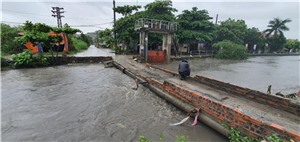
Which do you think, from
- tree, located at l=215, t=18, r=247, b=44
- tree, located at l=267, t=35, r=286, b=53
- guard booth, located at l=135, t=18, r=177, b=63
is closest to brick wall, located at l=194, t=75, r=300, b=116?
guard booth, located at l=135, t=18, r=177, b=63

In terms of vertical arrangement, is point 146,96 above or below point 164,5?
below

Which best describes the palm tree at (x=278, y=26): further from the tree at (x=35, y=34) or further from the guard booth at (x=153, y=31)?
the tree at (x=35, y=34)

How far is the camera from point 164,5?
2141 cm

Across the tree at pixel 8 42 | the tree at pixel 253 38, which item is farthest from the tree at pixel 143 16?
the tree at pixel 253 38

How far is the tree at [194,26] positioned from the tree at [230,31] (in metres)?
4.61

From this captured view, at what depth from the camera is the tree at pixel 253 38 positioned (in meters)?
35.5

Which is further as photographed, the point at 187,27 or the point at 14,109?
the point at 187,27

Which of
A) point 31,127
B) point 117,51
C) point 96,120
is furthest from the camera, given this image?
point 117,51

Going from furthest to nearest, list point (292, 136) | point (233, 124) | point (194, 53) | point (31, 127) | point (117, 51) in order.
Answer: point (194, 53), point (117, 51), point (31, 127), point (233, 124), point (292, 136)

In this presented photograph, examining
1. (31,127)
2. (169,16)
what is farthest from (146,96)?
(169,16)

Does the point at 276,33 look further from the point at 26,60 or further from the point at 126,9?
the point at 26,60

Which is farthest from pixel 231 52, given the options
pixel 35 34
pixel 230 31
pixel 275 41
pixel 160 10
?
pixel 275 41

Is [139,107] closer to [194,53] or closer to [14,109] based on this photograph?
[14,109]

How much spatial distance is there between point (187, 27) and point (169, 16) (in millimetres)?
4967
